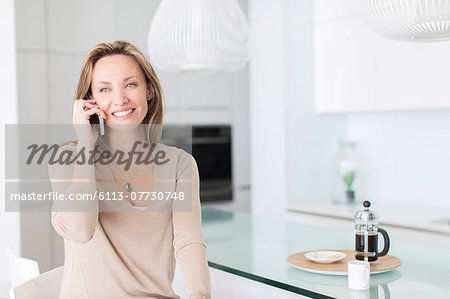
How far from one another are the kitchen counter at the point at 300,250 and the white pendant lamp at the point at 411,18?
79 centimetres

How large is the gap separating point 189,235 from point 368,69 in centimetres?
236

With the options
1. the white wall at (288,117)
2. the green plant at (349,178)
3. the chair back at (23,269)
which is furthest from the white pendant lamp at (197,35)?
the green plant at (349,178)

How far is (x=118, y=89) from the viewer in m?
1.57

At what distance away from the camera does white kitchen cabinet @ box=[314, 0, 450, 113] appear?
3211 millimetres

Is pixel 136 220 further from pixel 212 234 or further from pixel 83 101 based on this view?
pixel 212 234

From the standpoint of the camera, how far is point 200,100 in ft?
14.5

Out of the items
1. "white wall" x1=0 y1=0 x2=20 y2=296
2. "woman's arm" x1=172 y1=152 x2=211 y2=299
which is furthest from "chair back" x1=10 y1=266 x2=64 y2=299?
"white wall" x1=0 y1=0 x2=20 y2=296

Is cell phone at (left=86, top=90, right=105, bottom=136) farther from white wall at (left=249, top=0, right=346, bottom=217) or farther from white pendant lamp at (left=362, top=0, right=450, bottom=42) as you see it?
white wall at (left=249, top=0, right=346, bottom=217)

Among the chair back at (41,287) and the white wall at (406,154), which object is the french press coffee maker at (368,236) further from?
the white wall at (406,154)

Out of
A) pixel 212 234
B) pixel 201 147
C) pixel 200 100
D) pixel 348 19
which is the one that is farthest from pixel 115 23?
pixel 212 234

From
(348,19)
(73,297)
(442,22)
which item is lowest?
(73,297)

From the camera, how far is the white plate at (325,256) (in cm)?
183

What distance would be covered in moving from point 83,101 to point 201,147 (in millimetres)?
2880

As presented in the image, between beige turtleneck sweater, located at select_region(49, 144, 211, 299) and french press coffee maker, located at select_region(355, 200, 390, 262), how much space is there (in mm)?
556
